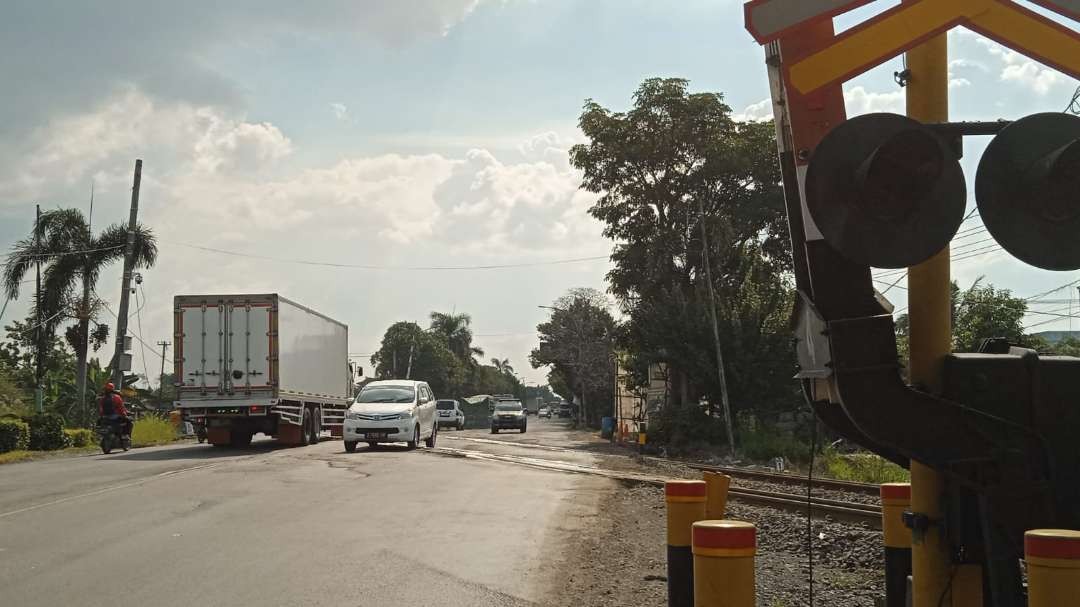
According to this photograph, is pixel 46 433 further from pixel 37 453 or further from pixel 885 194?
pixel 885 194

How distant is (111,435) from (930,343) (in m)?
23.3

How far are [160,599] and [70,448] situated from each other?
21.5 meters

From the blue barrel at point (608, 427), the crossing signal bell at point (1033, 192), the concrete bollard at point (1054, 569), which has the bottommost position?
the blue barrel at point (608, 427)

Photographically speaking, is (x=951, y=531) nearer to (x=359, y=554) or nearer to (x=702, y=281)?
(x=359, y=554)

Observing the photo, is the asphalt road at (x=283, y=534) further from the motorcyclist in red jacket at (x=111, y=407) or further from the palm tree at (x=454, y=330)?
the palm tree at (x=454, y=330)

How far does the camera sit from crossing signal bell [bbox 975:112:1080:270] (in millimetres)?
3432

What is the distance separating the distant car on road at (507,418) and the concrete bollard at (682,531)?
1978 inches

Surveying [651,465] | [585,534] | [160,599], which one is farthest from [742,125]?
[160,599]

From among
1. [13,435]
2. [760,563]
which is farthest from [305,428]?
[760,563]

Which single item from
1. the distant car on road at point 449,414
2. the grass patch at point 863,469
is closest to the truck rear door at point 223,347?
the grass patch at point 863,469

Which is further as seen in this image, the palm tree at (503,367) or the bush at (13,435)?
the palm tree at (503,367)

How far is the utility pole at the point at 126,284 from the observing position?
108 feet

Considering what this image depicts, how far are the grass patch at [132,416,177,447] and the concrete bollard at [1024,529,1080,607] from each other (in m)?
29.4

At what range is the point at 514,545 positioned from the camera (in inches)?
378
